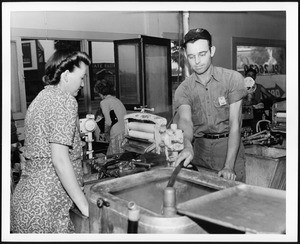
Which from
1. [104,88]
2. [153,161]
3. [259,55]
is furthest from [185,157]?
[259,55]

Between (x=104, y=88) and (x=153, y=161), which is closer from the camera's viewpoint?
(x=153, y=161)

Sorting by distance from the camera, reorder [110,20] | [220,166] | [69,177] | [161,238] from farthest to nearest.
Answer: [110,20], [220,166], [69,177], [161,238]

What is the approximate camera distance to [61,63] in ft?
5.93

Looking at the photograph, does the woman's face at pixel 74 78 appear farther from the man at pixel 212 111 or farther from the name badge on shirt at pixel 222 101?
the name badge on shirt at pixel 222 101

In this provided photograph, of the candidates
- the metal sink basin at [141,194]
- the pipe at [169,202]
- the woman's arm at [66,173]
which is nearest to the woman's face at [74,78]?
the woman's arm at [66,173]

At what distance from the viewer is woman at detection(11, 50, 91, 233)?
1.66m

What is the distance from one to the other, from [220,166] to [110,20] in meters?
4.11

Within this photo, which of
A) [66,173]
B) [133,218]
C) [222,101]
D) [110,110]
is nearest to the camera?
[133,218]

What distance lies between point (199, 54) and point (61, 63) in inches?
39.3

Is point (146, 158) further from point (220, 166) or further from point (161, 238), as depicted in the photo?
point (161, 238)

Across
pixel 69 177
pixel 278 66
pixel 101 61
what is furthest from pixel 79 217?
pixel 278 66

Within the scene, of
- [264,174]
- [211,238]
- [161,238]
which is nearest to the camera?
[161,238]

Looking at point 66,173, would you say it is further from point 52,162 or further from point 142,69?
point 142,69

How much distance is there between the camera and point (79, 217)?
173 centimetres
